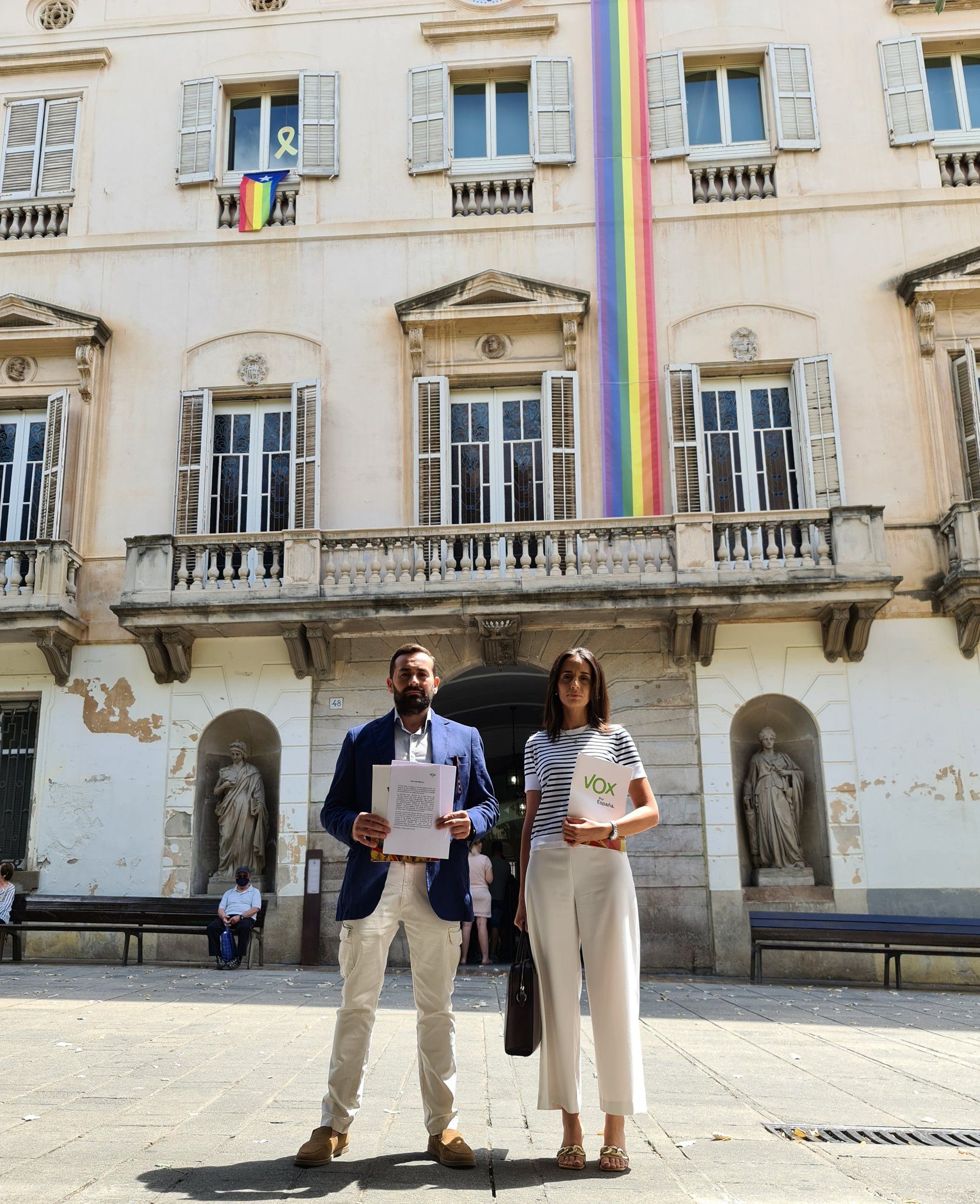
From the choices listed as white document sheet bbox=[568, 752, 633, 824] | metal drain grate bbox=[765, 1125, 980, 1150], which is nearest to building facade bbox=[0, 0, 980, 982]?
metal drain grate bbox=[765, 1125, 980, 1150]

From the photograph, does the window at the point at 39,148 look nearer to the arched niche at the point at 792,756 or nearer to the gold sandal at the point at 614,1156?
the arched niche at the point at 792,756

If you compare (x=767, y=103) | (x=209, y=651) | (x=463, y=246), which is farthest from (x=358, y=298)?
(x=767, y=103)

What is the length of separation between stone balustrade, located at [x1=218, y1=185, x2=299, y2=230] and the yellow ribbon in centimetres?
75

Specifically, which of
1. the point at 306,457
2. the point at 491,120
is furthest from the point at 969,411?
the point at 306,457

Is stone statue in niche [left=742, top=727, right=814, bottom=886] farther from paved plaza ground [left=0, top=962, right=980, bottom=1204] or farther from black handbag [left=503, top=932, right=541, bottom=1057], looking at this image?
black handbag [left=503, top=932, right=541, bottom=1057]

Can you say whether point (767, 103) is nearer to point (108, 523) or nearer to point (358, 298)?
point (358, 298)

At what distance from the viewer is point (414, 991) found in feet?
14.5

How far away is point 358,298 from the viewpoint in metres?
16.8

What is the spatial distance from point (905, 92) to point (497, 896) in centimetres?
1268

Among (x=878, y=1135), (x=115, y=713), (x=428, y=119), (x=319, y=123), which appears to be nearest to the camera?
(x=878, y=1135)

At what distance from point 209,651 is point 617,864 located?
12015 mm

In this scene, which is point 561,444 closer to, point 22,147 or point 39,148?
point 39,148

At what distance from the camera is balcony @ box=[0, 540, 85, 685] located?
15.2 metres

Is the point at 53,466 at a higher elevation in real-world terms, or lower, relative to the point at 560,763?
higher
